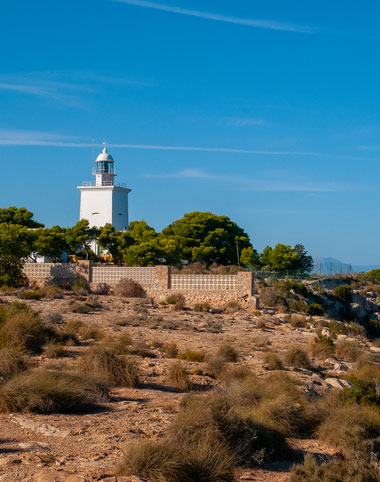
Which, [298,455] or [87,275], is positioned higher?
[87,275]

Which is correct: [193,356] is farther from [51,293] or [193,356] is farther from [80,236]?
[80,236]

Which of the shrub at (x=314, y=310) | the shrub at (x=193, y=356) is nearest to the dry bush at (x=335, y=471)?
the shrub at (x=193, y=356)

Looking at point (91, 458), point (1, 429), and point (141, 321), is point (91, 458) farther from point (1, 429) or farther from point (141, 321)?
point (141, 321)

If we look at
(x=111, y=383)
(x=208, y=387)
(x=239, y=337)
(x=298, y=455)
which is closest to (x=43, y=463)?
(x=298, y=455)

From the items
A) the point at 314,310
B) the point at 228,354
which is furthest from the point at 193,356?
the point at 314,310

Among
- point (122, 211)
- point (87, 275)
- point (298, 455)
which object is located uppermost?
point (122, 211)

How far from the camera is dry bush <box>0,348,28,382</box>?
11.0m

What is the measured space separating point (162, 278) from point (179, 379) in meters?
20.1

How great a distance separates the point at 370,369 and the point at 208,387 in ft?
20.0

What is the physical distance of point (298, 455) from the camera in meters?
9.27

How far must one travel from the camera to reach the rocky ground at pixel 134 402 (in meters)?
7.45

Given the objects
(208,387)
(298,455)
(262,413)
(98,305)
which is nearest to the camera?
(298,455)

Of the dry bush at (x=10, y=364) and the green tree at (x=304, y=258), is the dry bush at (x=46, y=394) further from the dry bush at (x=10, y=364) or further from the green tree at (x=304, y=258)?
the green tree at (x=304, y=258)

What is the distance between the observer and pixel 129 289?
32.8 metres
